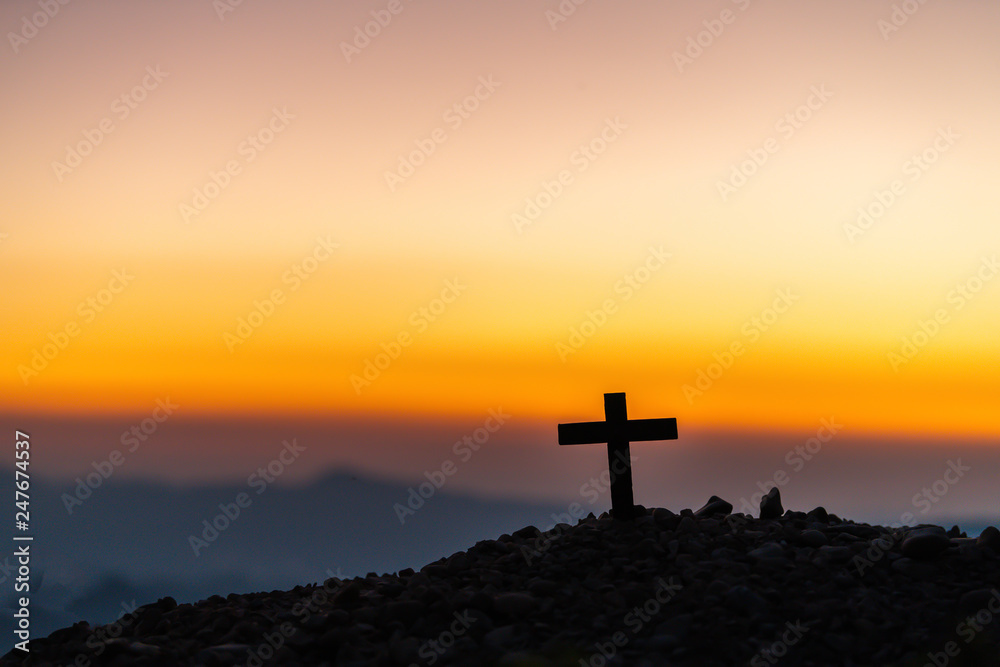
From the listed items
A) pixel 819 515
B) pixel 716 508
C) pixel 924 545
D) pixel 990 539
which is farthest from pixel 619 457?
pixel 990 539

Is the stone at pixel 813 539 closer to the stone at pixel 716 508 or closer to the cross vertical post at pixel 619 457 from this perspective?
the stone at pixel 716 508

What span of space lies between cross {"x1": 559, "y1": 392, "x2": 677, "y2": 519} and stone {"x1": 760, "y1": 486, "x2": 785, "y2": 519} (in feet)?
5.96

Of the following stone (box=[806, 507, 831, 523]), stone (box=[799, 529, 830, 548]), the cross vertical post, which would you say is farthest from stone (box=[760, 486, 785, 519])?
the cross vertical post

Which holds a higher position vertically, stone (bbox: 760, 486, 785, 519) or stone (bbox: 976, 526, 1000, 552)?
stone (bbox: 760, 486, 785, 519)

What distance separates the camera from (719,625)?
30.3 ft

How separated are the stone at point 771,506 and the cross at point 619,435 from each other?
1.82 m

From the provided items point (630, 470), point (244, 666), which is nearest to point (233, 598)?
point (244, 666)

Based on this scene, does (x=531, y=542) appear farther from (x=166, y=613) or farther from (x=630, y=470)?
(x=166, y=613)

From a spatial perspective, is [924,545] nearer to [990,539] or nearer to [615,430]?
[990,539]

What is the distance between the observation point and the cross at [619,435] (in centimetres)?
1253

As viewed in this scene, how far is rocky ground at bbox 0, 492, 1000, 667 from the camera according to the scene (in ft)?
29.3

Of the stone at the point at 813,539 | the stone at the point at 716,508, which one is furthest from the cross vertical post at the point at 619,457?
the stone at the point at 813,539

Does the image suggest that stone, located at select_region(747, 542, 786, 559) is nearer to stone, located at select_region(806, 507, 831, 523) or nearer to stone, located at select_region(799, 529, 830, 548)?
stone, located at select_region(799, 529, 830, 548)

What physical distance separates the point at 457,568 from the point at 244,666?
3.07m
